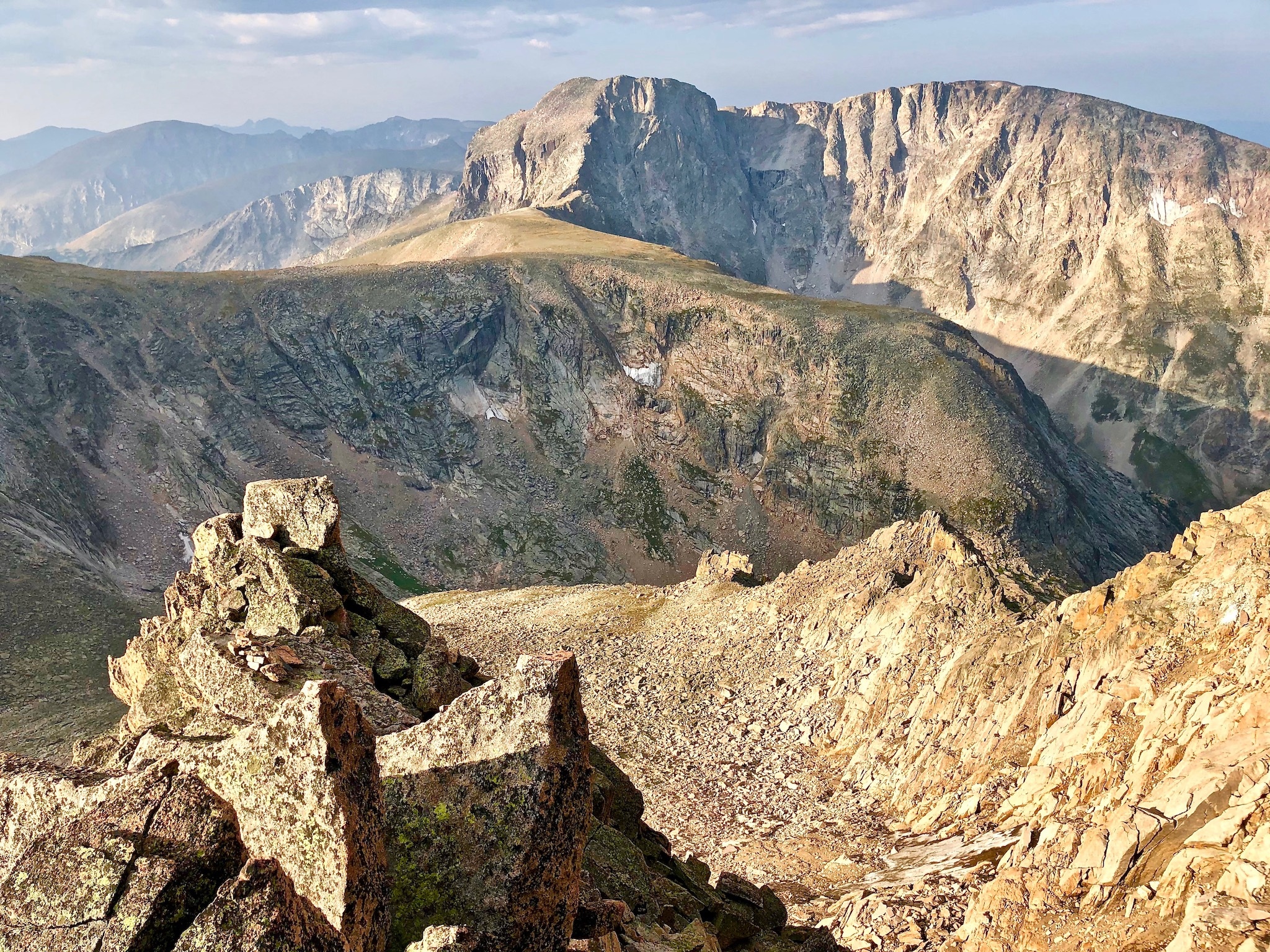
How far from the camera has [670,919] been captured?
1927 cm

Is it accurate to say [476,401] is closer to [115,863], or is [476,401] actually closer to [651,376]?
[651,376]

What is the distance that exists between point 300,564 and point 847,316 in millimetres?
147754

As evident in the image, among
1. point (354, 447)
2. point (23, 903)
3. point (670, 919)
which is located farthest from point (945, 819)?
point (354, 447)

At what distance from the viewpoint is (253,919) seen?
7516mm

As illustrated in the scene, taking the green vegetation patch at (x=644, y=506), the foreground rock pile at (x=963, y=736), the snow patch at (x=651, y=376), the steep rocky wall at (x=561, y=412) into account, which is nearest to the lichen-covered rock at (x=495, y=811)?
the foreground rock pile at (x=963, y=736)

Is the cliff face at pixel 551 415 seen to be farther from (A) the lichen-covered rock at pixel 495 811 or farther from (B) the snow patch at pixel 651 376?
(A) the lichen-covered rock at pixel 495 811

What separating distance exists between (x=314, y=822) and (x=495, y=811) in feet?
9.04

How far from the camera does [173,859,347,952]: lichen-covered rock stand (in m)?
7.45

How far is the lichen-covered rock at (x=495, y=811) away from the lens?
10719 mm

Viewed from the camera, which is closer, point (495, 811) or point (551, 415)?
point (495, 811)

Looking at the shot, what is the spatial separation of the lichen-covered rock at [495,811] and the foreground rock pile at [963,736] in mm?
10717

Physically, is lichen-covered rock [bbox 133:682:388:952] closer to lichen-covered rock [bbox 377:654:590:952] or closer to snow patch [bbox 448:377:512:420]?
lichen-covered rock [bbox 377:654:590:952]

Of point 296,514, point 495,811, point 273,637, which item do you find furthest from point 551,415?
point 495,811

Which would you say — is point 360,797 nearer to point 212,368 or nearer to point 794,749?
point 794,749
